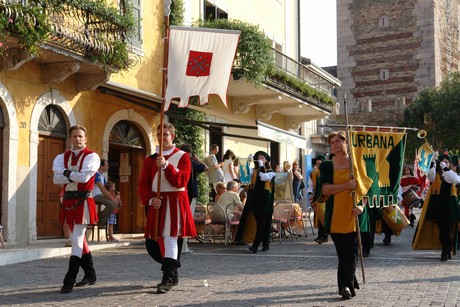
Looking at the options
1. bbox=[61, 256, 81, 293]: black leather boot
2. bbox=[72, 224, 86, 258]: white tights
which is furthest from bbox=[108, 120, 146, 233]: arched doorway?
bbox=[61, 256, 81, 293]: black leather boot

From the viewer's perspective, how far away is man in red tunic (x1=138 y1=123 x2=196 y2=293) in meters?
8.25

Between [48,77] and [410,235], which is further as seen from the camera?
[410,235]

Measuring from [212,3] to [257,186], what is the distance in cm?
989

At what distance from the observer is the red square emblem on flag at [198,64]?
9023mm

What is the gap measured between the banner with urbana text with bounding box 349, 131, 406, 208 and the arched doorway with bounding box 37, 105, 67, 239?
7473mm

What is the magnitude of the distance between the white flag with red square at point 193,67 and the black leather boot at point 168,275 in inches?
72.9

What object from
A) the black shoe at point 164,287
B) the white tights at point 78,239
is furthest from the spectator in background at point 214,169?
the black shoe at point 164,287

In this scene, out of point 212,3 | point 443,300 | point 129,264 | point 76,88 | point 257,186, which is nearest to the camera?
point 443,300

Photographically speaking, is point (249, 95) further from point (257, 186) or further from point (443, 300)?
point (443, 300)

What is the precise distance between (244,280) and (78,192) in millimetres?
2353

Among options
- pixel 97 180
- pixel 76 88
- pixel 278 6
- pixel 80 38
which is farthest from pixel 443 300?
pixel 278 6

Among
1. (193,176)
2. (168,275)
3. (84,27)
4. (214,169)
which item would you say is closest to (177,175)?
(168,275)

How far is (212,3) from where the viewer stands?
73.2 ft

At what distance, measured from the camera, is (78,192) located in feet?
28.0
